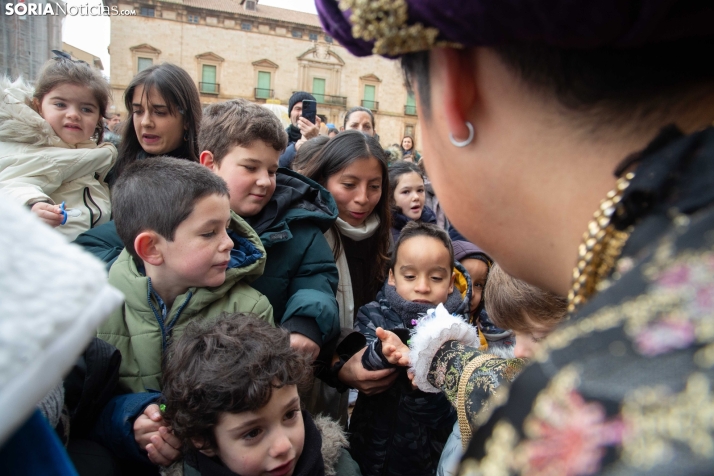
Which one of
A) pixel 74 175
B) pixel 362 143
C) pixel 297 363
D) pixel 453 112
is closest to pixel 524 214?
pixel 453 112

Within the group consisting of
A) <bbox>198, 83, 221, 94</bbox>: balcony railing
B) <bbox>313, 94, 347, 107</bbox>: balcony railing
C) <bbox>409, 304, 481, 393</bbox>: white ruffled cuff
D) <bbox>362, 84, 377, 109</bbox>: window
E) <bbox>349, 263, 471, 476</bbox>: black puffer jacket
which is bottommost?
<bbox>349, 263, 471, 476</bbox>: black puffer jacket

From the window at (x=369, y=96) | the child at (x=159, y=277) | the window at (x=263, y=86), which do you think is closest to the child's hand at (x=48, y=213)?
the child at (x=159, y=277)

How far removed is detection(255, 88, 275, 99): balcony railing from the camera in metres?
30.8

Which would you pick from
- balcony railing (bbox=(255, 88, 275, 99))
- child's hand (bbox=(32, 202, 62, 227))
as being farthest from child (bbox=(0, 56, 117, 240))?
balcony railing (bbox=(255, 88, 275, 99))

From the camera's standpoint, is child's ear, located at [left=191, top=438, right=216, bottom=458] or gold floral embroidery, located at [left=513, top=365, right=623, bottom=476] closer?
gold floral embroidery, located at [left=513, top=365, right=623, bottom=476]

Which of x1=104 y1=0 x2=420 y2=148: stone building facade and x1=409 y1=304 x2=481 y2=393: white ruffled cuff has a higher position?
x1=104 y1=0 x2=420 y2=148: stone building facade

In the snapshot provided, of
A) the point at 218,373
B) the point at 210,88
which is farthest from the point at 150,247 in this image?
the point at 210,88

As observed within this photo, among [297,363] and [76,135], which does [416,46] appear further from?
[76,135]

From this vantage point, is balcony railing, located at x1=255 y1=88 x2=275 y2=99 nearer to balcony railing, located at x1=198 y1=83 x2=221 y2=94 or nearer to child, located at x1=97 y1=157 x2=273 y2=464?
balcony railing, located at x1=198 y1=83 x2=221 y2=94

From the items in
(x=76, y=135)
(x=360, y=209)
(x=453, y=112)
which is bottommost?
(x=360, y=209)

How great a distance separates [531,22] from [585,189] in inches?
9.0

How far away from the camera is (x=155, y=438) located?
5.36 feet

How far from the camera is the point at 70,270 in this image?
0.48 metres

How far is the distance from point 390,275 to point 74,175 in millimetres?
1879
